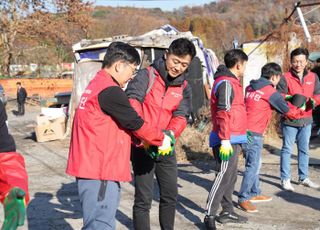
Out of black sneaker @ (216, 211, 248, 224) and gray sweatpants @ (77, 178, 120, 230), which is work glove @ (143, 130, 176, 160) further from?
black sneaker @ (216, 211, 248, 224)

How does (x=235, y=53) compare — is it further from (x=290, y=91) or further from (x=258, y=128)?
(x=290, y=91)

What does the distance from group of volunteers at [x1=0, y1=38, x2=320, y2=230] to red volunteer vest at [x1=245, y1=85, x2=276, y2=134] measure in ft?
0.04

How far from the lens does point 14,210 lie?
2.47 metres

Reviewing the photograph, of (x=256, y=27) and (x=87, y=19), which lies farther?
(x=256, y=27)

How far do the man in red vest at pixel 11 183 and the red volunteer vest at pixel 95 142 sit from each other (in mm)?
757

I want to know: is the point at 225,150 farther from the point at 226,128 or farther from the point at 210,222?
the point at 210,222

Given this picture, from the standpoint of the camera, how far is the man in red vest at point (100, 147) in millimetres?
3432

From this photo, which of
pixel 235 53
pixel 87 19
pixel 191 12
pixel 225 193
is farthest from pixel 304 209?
pixel 191 12

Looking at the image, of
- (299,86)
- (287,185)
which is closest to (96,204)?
(287,185)

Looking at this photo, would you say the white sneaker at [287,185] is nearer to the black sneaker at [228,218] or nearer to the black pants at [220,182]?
the black sneaker at [228,218]

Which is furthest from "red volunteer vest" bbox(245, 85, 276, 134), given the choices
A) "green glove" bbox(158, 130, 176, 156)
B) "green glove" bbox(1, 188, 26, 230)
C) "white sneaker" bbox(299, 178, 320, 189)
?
"green glove" bbox(1, 188, 26, 230)

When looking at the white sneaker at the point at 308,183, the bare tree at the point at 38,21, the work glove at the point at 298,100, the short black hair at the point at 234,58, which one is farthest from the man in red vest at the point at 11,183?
the bare tree at the point at 38,21

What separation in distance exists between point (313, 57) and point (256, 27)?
1811 inches

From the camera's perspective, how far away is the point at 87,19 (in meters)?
34.8
